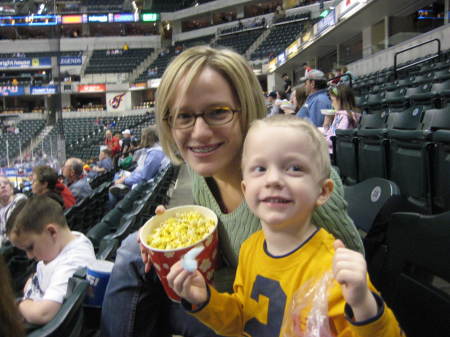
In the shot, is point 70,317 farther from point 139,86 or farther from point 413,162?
point 139,86

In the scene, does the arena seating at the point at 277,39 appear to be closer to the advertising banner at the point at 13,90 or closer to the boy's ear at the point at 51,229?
the advertising banner at the point at 13,90

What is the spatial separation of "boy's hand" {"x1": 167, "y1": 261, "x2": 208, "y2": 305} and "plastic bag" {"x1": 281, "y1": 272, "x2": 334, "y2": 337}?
17 centimetres

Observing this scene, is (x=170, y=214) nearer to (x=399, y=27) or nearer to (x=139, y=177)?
(x=139, y=177)

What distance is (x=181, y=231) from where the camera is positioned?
2.77 feet

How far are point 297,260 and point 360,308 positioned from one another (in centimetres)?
17

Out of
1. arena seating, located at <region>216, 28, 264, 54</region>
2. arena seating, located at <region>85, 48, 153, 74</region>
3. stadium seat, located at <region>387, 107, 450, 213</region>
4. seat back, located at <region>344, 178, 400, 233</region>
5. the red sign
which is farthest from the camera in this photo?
arena seating, located at <region>85, 48, 153, 74</region>

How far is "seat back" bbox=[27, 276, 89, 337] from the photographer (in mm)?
1032

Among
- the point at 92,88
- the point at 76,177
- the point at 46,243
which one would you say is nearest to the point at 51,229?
the point at 46,243

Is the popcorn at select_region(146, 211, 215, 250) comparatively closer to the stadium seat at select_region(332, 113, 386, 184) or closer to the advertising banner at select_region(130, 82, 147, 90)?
the stadium seat at select_region(332, 113, 386, 184)

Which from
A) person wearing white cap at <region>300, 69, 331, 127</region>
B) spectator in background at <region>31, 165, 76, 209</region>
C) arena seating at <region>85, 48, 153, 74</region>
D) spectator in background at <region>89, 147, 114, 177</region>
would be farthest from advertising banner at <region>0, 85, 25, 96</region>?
person wearing white cap at <region>300, 69, 331, 127</region>

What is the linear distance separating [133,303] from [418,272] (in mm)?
710

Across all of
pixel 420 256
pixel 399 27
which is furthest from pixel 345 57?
pixel 420 256

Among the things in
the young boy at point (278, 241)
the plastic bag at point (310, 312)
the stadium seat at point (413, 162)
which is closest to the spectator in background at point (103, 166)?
the stadium seat at point (413, 162)

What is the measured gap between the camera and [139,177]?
4.34 m
